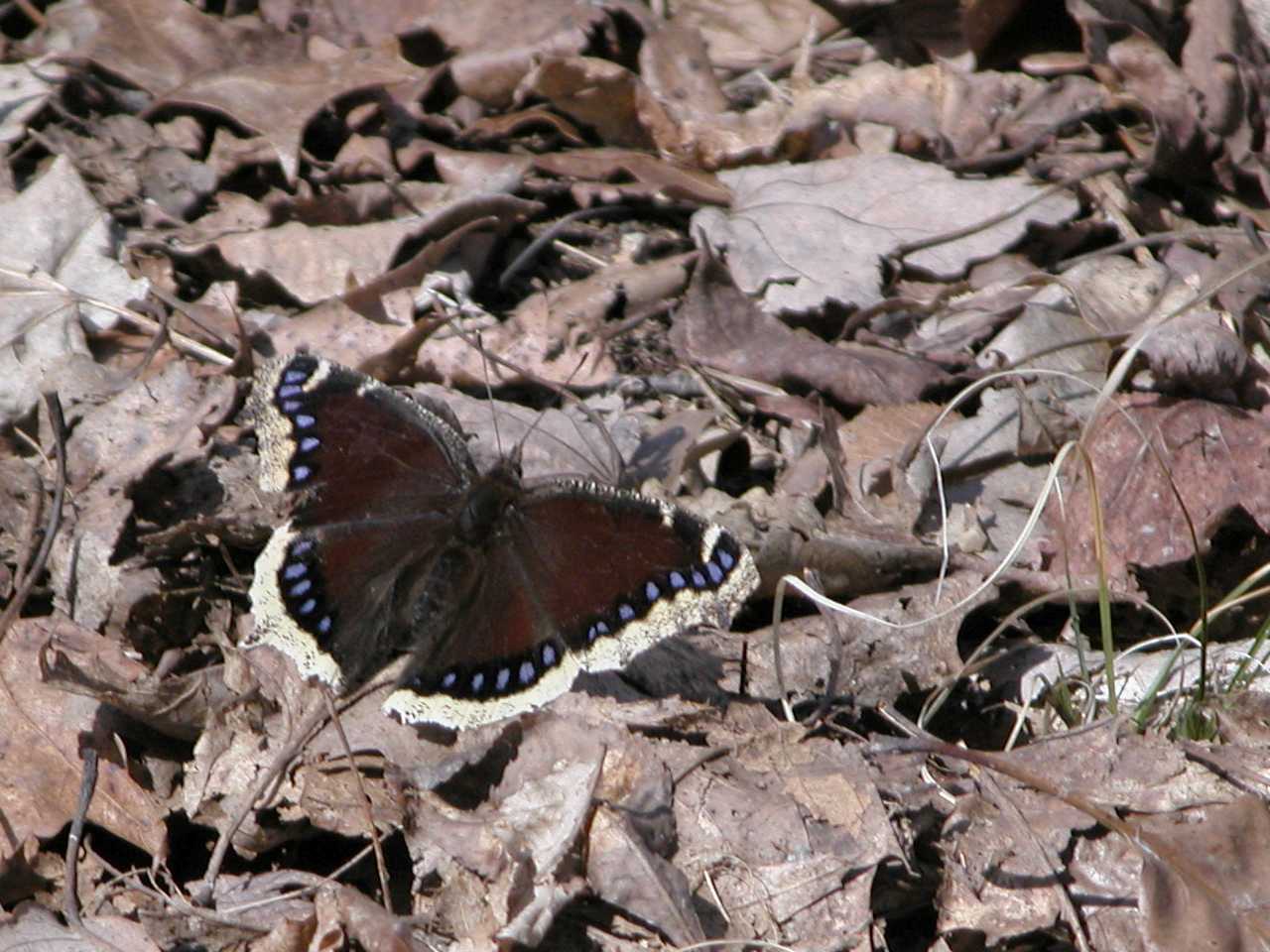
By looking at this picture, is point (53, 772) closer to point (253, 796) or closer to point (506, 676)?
point (253, 796)

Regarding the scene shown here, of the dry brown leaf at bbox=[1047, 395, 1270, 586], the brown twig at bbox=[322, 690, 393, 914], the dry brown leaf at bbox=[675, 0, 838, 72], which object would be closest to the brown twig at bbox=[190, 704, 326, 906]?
the brown twig at bbox=[322, 690, 393, 914]

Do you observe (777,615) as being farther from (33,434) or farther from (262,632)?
(33,434)

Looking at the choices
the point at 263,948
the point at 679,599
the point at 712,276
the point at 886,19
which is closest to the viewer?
the point at 263,948

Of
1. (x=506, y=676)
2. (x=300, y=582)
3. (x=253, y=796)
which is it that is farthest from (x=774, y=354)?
(x=253, y=796)

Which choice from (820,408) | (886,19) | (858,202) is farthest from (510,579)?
(886,19)

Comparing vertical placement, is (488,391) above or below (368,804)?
above

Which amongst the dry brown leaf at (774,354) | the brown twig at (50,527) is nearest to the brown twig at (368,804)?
the brown twig at (50,527)

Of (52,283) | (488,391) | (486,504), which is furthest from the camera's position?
(52,283)

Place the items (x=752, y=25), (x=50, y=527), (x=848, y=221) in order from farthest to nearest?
(x=752, y=25) < (x=848, y=221) < (x=50, y=527)

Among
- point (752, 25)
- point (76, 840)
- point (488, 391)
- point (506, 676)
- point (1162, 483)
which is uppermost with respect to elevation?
point (752, 25)
